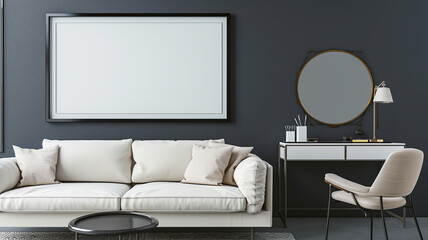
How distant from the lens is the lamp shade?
144 inches

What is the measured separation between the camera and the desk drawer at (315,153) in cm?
354

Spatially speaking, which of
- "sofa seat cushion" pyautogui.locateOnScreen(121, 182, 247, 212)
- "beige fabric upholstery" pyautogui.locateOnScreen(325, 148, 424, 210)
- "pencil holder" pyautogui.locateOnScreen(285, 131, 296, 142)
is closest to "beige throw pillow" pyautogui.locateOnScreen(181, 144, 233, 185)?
"sofa seat cushion" pyautogui.locateOnScreen(121, 182, 247, 212)

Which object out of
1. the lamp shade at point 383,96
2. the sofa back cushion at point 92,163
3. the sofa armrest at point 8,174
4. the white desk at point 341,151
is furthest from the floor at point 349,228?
the sofa armrest at point 8,174

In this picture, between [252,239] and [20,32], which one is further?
[20,32]

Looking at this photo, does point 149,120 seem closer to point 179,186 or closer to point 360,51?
point 179,186

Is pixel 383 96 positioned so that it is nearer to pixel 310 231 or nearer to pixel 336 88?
pixel 336 88

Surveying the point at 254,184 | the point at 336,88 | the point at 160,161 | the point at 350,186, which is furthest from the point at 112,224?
the point at 336,88

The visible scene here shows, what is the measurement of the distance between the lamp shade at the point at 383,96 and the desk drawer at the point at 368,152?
0.47m

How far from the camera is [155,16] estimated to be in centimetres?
390

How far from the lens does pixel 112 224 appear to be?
210 cm

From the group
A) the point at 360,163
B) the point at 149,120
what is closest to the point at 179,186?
the point at 149,120

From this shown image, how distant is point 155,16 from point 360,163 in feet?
8.97

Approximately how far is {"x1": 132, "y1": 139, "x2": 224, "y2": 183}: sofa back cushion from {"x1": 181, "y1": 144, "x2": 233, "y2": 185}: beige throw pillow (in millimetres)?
130

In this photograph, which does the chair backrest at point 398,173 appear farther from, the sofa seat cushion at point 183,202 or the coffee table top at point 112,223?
the coffee table top at point 112,223
